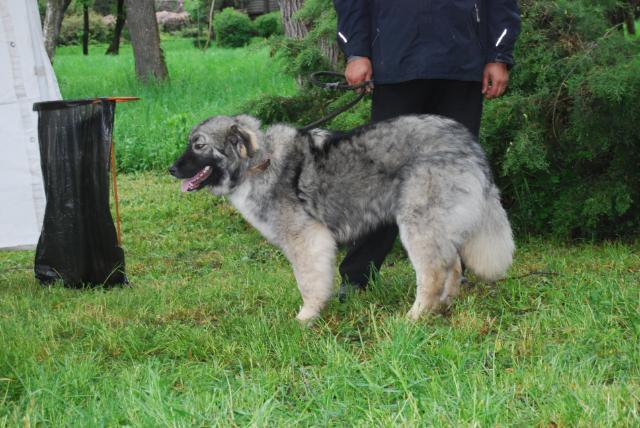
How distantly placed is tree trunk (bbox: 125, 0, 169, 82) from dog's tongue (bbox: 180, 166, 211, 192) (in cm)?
1331

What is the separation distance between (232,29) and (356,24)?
35.9 m

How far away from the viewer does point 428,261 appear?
163 inches

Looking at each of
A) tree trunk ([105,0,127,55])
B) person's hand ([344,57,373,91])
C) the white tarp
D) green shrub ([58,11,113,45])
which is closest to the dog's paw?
person's hand ([344,57,373,91])

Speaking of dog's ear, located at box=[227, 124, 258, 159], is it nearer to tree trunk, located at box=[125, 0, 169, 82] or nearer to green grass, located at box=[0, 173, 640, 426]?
green grass, located at box=[0, 173, 640, 426]

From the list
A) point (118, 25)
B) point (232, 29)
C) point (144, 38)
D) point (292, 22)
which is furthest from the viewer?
point (232, 29)

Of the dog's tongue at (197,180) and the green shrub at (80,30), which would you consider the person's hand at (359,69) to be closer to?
the dog's tongue at (197,180)

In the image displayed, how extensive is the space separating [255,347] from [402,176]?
1246mm

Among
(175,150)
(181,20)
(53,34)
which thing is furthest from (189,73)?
(181,20)

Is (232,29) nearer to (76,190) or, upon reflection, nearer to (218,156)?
(76,190)

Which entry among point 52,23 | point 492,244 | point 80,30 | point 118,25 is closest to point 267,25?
point 118,25

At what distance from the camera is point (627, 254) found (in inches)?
228

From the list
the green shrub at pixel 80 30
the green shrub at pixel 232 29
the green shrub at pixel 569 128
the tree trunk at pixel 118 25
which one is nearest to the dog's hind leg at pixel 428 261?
the green shrub at pixel 569 128

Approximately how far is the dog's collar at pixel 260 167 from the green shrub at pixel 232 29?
116 ft

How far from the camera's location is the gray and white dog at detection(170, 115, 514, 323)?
412 cm
